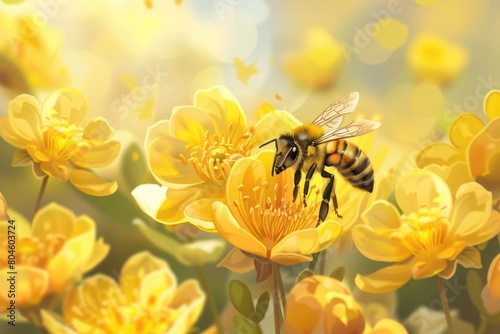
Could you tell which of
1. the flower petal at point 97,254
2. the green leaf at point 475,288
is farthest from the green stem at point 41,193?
the green leaf at point 475,288

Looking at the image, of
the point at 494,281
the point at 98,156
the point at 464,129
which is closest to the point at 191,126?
the point at 98,156

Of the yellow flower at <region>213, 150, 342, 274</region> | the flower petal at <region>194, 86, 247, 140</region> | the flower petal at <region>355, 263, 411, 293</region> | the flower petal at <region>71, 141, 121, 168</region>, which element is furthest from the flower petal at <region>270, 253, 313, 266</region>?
the flower petal at <region>71, 141, 121, 168</region>

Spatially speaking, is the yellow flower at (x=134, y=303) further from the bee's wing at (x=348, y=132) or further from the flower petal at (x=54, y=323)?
the bee's wing at (x=348, y=132)

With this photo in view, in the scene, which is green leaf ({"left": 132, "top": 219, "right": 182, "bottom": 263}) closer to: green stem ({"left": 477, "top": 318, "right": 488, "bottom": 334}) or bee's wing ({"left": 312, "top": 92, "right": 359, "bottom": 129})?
bee's wing ({"left": 312, "top": 92, "right": 359, "bottom": 129})

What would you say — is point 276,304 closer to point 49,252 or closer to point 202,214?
point 202,214

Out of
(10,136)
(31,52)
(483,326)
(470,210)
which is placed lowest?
(483,326)

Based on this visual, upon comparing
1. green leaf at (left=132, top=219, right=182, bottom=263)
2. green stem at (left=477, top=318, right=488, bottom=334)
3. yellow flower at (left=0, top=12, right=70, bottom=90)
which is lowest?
green stem at (left=477, top=318, right=488, bottom=334)
